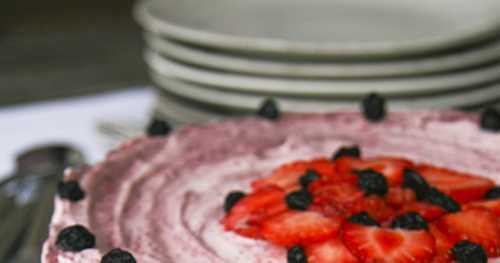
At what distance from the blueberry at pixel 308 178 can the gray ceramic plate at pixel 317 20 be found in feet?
2.02

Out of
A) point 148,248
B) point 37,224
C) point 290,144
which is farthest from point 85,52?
point 148,248

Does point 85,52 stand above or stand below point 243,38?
below

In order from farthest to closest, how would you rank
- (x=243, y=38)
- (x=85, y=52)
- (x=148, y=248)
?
(x=85, y=52)
(x=243, y=38)
(x=148, y=248)

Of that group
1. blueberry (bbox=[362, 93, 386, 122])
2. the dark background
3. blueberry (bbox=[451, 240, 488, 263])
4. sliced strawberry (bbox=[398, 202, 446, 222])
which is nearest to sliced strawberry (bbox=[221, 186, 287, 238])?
sliced strawberry (bbox=[398, 202, 446, 222])

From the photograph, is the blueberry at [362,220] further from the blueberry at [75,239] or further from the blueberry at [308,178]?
the blueberry at [75,239]

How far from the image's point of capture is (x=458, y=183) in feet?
5.58

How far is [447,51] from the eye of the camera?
229cm

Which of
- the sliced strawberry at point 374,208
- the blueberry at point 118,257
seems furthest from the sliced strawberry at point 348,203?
the blueberry at point 118,257

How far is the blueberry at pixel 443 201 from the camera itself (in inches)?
63.0

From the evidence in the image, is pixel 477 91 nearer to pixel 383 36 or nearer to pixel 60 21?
pixel 383 36

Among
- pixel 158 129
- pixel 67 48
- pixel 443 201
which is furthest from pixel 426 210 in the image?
pixel 67 48

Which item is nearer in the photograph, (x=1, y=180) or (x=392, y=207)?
(x=392, y=207)

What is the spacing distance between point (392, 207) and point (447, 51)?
2.65ft

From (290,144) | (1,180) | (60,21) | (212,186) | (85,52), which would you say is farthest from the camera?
(60,21)
